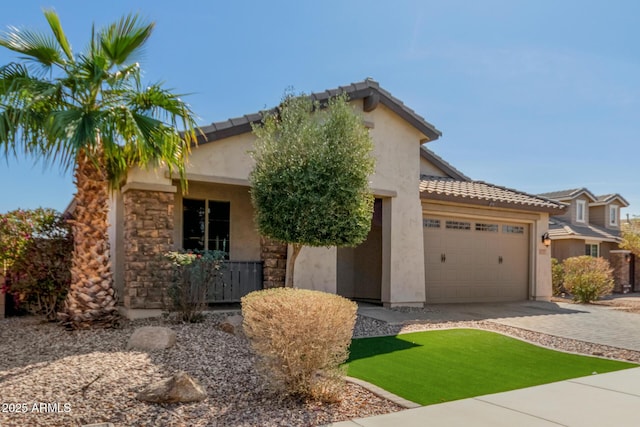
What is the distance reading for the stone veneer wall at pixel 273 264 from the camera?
11266 millimetres

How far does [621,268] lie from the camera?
996 inches

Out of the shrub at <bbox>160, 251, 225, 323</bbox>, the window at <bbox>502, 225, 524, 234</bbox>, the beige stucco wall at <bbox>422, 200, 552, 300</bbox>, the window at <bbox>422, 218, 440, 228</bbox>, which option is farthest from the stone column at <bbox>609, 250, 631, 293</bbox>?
the shrub at <bbox>160, 251, 225, 323</bbox>

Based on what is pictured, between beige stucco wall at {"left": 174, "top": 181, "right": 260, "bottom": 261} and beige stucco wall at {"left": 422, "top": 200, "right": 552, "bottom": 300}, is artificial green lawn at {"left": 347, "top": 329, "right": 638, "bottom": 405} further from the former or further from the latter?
beige stucco wall at {"left": 422, "top": 200, "right": 552, "bottom": 300}

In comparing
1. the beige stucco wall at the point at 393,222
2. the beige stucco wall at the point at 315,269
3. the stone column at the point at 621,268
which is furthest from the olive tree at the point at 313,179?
the stone column at the point at 621,268

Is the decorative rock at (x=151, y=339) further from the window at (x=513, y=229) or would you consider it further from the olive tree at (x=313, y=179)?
the window at (x=513, y=229)

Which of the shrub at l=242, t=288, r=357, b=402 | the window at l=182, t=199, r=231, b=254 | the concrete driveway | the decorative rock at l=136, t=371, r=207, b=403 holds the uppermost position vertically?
the window at l=182, t=199, r=231, b=254

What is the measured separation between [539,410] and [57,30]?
9.49 metres

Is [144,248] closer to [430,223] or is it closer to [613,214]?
[430,223]

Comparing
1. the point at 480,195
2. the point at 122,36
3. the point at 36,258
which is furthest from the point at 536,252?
the point at 36,258

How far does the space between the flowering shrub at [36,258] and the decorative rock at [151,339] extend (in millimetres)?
4085

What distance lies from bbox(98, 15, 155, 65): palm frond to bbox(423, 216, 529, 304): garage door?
912 centimetres

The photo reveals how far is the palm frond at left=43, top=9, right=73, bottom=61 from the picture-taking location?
8203 mm

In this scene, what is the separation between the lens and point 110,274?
29.3 ft

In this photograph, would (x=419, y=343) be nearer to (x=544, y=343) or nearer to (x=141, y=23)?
(x=544, y=343)
